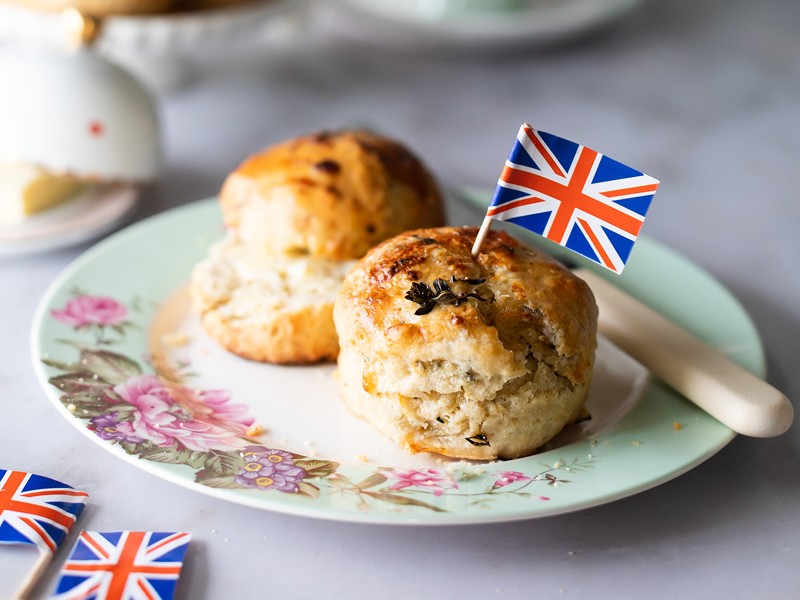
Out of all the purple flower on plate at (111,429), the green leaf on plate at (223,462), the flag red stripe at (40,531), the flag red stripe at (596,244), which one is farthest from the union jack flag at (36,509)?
the flag red stripe at (596,244)

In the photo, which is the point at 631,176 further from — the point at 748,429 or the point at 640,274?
the point at 640,274

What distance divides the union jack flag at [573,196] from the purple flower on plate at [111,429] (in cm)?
101

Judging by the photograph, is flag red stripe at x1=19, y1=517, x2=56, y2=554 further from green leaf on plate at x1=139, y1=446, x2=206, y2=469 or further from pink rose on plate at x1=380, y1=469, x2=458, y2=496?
pink rose on plate at x1=380, y1=469, x2=458, y2=496

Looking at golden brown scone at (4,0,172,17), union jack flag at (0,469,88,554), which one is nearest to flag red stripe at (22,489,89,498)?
union jack flag at (0,469,88,554)

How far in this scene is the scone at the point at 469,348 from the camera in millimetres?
2125

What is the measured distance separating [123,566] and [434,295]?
35.5 inches

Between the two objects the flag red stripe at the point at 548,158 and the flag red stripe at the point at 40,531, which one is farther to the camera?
the flag red stripe at the point at 548,158

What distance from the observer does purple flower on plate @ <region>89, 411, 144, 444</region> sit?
7.08 ft

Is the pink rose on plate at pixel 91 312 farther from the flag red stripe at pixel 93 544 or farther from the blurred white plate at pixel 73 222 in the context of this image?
the flag red stripe at pixel 93 544

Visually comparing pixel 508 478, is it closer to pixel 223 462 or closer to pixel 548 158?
pixel 223 462

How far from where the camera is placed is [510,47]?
5.20m

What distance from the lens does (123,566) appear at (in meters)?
1.94

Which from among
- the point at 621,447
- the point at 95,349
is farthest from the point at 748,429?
the point at 95,349

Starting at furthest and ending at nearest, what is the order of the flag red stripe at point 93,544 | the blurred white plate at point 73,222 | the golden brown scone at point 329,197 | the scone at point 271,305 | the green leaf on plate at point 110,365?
the blurred white plate at point 73,222, the golden brown scone at point 329,197, the scone at point 271,305, the green leaf on plate at point 110,365, the flag red stripe at point 93,544
